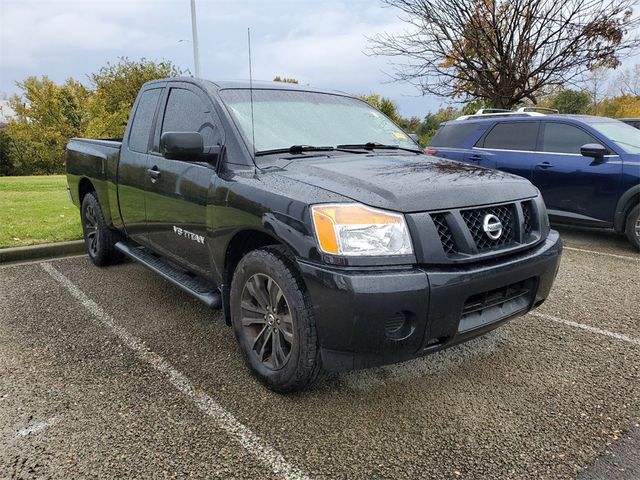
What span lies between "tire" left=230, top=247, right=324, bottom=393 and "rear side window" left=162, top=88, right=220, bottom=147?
1.02 metres

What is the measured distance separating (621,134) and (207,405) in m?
6.34

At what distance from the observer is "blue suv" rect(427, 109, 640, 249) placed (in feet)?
19.7

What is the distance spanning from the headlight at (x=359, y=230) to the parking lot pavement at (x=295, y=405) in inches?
35.8

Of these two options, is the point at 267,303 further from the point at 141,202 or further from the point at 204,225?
the point at 141,202

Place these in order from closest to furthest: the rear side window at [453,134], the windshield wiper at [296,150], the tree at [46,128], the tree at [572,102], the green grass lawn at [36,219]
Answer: the windshield wiper at [296,150], the green grass lawn at [36,219], the rear side window at [453,134], the tree at [572,102], the tree at [46,128]

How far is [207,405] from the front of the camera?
104 inches

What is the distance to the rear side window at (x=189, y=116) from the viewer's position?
329 cm

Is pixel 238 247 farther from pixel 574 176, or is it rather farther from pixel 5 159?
pixel 5 159

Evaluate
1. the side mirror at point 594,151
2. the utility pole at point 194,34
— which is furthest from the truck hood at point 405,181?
the utility pole at point 194,34

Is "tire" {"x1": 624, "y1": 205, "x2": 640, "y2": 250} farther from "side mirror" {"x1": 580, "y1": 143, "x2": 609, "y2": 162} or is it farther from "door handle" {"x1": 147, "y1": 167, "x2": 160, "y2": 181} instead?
"door handle" {"x1": 147, "y1": 167, "x2": 160, "y2": 181}

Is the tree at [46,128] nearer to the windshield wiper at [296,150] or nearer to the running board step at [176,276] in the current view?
the running board step at [176,276]

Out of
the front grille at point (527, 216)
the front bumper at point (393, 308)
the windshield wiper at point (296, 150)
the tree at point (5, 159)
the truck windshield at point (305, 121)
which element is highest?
the truck windshield at point (305, 121)

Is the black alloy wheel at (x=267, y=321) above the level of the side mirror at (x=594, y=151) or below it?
below

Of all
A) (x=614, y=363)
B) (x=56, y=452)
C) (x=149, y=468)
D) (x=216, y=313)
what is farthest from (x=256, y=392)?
(x=614, y=363)
